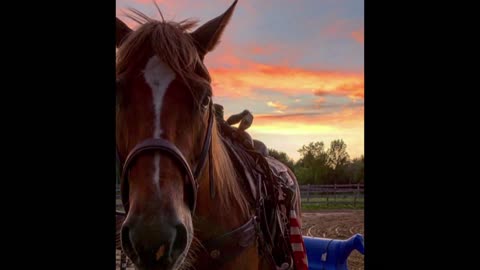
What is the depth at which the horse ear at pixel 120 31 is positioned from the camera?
6.06 ft

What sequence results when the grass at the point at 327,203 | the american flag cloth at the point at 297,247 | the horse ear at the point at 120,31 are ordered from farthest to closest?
the grass at the point at 327,203 → the american flag cloth at the point at 297,247 → the horse ear at the point at 120,31

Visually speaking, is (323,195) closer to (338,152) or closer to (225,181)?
(338,152)

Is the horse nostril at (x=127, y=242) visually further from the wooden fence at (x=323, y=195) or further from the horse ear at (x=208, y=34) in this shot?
the wooden fence at (x=323, y=195)

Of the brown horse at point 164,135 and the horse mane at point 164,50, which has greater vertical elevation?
the horse mane at point 164,50

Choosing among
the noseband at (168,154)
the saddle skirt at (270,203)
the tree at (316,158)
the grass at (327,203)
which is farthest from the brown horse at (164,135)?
the grass at (327,203)

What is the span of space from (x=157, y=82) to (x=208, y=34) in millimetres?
415

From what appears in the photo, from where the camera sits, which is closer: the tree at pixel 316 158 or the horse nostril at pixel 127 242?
the horse nostril at pixel 127 242

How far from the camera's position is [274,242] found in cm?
249

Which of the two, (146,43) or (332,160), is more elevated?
(146,43)

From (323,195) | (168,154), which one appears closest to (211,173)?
(168,154)

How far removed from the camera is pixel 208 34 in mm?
1879
